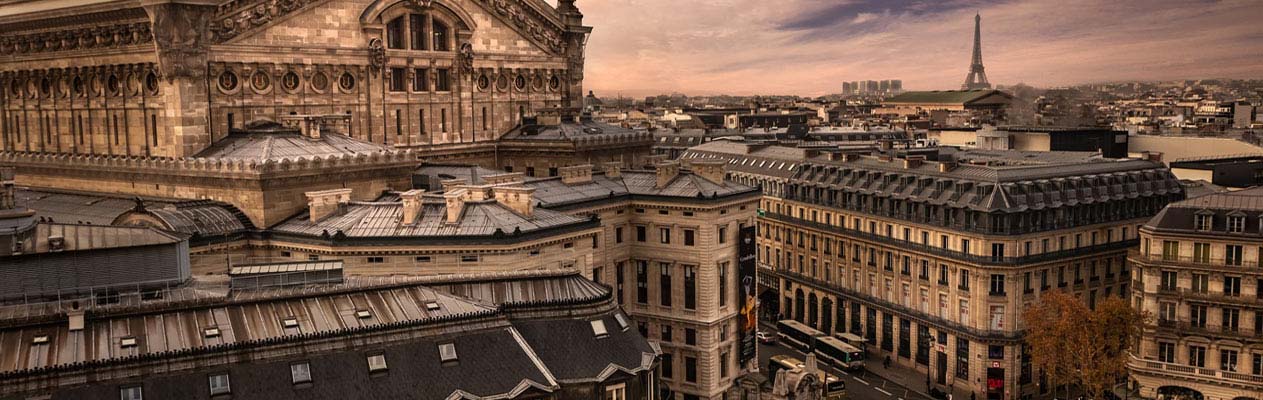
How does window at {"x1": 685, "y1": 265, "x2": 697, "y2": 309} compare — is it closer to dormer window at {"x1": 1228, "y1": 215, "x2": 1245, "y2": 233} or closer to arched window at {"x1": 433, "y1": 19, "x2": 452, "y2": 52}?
arched window at {"x1": 433, "y1": 19, "x2": 452, "y2": 52}

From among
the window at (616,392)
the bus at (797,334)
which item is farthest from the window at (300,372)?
the bus at (797,334)

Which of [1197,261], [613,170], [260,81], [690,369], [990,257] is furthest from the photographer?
[613,170]

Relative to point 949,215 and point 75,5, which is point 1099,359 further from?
point 75,5

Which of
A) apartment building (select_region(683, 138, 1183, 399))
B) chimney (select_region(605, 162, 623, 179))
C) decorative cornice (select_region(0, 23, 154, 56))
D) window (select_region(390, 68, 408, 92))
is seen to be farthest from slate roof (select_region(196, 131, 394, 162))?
Result: apartment building (select_region(683, 138, 1183, 399))

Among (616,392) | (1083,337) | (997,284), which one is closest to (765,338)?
(997,284)

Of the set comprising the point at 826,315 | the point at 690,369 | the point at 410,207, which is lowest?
the point at 826,315

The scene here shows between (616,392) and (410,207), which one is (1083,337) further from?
(410,207)
